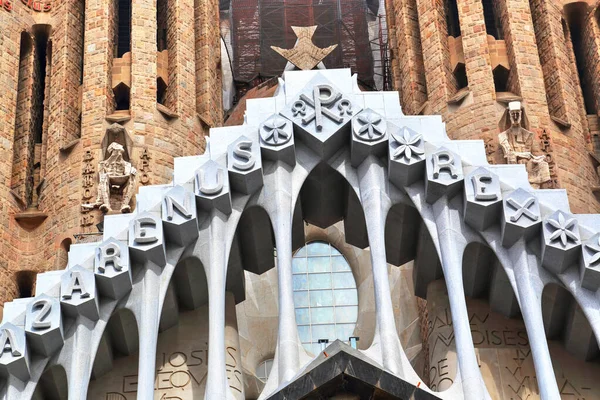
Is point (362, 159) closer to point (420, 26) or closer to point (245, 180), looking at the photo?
point (245, 180)

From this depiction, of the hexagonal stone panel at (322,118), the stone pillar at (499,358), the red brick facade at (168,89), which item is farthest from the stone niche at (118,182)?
the stone pillar at (499,358)

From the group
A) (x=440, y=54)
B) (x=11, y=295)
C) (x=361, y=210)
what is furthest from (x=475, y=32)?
(x=11, y=295)

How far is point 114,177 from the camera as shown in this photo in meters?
31.3

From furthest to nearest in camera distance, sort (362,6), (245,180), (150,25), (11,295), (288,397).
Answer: (362,6), (150,25), (11,295), (245,180), (288,397)

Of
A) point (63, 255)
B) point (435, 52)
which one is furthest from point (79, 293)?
point (435, 52)

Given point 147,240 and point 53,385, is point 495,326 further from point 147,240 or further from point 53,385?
point 53,385

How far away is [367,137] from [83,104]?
6.40 metres

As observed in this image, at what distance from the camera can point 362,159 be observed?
28359mm

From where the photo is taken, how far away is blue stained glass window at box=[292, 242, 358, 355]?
32625mm

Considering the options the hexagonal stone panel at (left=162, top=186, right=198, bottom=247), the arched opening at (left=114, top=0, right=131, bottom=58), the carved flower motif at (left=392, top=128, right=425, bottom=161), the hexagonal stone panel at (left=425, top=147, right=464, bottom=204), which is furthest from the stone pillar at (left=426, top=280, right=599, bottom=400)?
the arched opening at (left=114, top=0, right=131, bottom=58)

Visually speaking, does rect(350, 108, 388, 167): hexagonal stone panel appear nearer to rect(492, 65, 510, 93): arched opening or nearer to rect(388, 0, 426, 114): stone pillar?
rect(388, 0, 426, 114): stone pillar

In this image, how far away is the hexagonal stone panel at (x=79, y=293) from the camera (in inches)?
1057

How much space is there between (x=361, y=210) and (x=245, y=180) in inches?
68.7

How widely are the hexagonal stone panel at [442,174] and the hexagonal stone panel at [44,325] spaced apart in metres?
5.14
